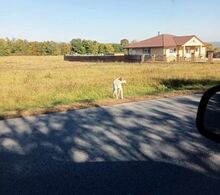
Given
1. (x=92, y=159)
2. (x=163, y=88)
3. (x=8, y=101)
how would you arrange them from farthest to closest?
(x=163, y=88) < (x=8, y=101) < (x=92, y=159)

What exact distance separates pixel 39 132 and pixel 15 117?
2.68 meters

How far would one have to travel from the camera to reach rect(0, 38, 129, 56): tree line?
11338 cm

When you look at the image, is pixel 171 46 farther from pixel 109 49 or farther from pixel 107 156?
pixel 107 156

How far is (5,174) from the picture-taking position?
5969 mm

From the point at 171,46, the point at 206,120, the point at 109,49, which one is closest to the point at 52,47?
the point at 109,49

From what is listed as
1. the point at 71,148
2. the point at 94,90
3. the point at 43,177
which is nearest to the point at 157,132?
the point at 71,148

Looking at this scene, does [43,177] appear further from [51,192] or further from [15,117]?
[15,117]

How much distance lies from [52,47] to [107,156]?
11465 cm

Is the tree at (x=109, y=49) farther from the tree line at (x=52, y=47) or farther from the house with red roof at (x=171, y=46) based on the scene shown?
the house with red roof at (x=171, y=46)

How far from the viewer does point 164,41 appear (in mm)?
71438

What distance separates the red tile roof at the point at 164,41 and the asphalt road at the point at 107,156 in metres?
61.1

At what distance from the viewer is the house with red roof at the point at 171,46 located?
7069cm

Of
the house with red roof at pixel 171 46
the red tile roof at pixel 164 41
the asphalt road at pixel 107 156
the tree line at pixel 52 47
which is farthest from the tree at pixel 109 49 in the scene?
the asphalt road at pixel 107 156

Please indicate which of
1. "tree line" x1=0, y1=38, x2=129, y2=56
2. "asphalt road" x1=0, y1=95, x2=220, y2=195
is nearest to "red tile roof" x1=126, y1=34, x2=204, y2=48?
"tree line" x1=0, y1=38, x2=129, y2=56
